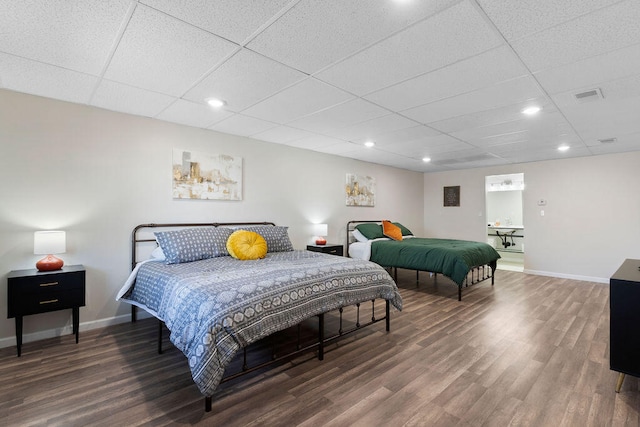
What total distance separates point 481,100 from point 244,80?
2287 millimetres

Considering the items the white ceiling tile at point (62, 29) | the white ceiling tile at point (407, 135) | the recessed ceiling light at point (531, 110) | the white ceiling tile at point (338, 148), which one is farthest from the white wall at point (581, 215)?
the white ceiling tile at point (62, 29)

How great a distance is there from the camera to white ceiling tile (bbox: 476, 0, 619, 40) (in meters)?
1.61

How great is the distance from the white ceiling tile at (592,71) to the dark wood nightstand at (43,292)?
177 inches

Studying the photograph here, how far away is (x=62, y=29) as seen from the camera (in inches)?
74.4

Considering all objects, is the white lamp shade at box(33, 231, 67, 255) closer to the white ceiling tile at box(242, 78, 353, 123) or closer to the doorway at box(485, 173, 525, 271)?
the white ceiling tile at box(242, 78, 353, 123)

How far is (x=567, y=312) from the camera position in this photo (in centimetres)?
387

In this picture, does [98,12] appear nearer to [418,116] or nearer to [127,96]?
[127,96]

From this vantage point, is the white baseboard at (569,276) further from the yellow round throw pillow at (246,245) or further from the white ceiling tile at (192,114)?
the white ceiling tile at (192,114)

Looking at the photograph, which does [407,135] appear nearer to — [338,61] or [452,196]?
[338,61]

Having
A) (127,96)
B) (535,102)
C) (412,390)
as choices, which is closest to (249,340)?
(412,390)

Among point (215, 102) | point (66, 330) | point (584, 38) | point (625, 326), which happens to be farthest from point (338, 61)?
point (66, 330)

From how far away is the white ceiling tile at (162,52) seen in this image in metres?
Answer: 1.86

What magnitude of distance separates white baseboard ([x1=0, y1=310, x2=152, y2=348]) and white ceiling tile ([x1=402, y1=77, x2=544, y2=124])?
3.98 metres

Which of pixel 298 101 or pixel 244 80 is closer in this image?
pixel 244 80
